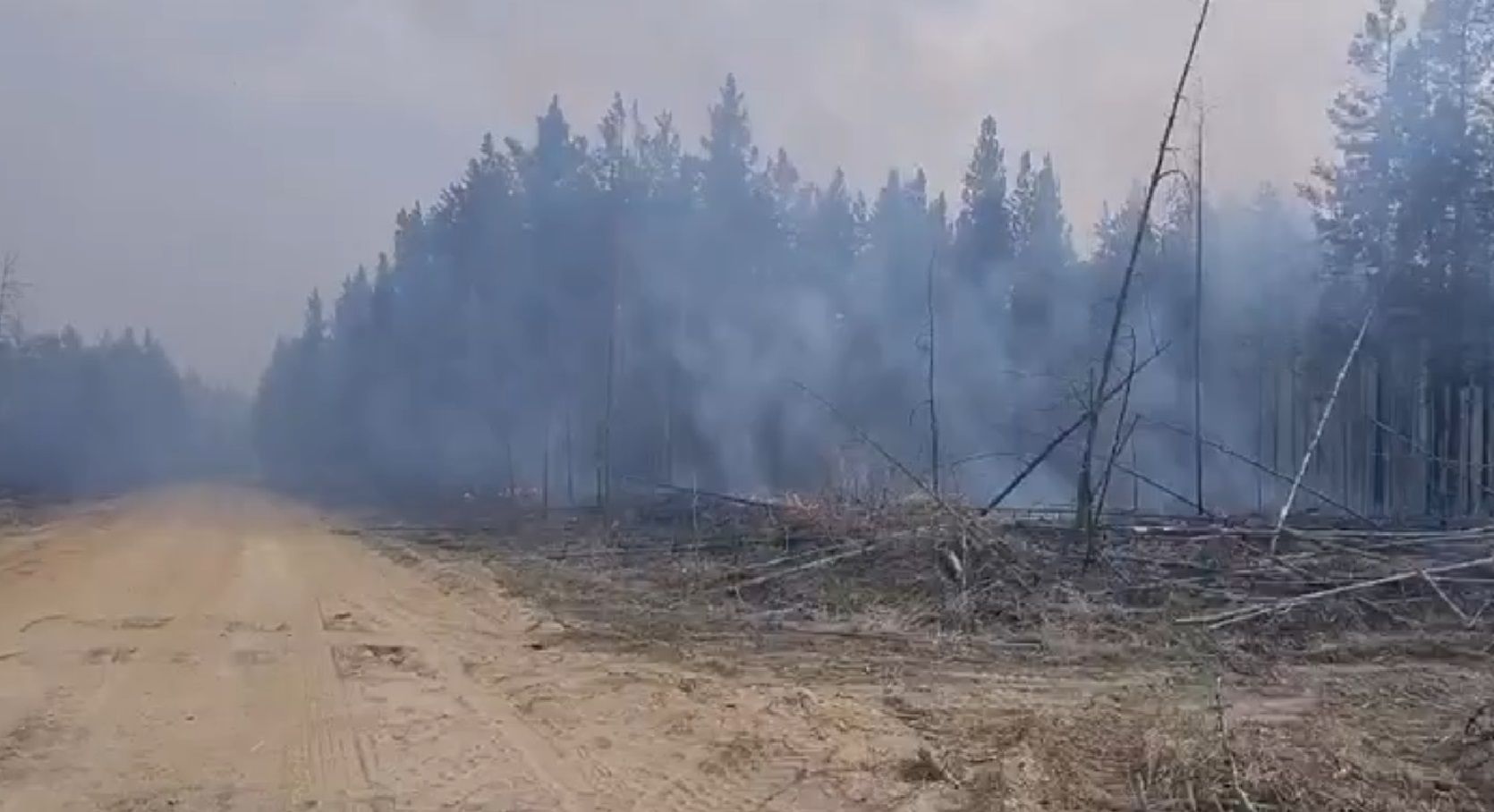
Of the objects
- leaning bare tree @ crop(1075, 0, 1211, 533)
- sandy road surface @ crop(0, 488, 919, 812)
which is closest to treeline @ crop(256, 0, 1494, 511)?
leaning bare tree @ crop(1075, 0, 1211, 533)

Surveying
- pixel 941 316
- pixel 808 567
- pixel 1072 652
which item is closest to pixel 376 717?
pixel 1072 652

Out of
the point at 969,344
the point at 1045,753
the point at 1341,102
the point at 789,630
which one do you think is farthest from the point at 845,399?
the point at 1045,753

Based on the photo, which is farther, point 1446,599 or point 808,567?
point 808,567

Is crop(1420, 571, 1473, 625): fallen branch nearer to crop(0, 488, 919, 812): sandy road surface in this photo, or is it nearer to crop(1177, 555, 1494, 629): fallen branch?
crop(1177, 555, 1494, 629): fallen branch

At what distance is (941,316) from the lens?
130ft

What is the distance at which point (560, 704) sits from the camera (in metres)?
8.77

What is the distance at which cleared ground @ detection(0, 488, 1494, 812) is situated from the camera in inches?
254

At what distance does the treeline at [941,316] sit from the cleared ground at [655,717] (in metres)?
10.8

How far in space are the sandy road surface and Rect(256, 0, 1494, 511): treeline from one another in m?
11.4

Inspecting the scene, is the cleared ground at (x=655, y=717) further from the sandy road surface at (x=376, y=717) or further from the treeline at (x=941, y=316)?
the treeline at (x=941, y=316)

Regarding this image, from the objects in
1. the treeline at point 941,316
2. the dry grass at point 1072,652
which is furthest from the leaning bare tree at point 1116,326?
the treeline at point 941,316

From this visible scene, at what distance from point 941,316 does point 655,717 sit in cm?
3231

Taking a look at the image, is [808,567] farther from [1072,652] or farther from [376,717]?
[376,717]

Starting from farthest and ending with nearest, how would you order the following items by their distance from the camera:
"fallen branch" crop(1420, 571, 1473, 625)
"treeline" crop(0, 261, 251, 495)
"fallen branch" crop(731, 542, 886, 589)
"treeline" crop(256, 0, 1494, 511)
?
"treeline" crop(0, 261, 251, 495), "treeline" crop(256, 0, 1494, 511), "fallen branch" crop(731, 542, 886, 589), "fallen branch" crop(1420, 571, 1473, 625)
